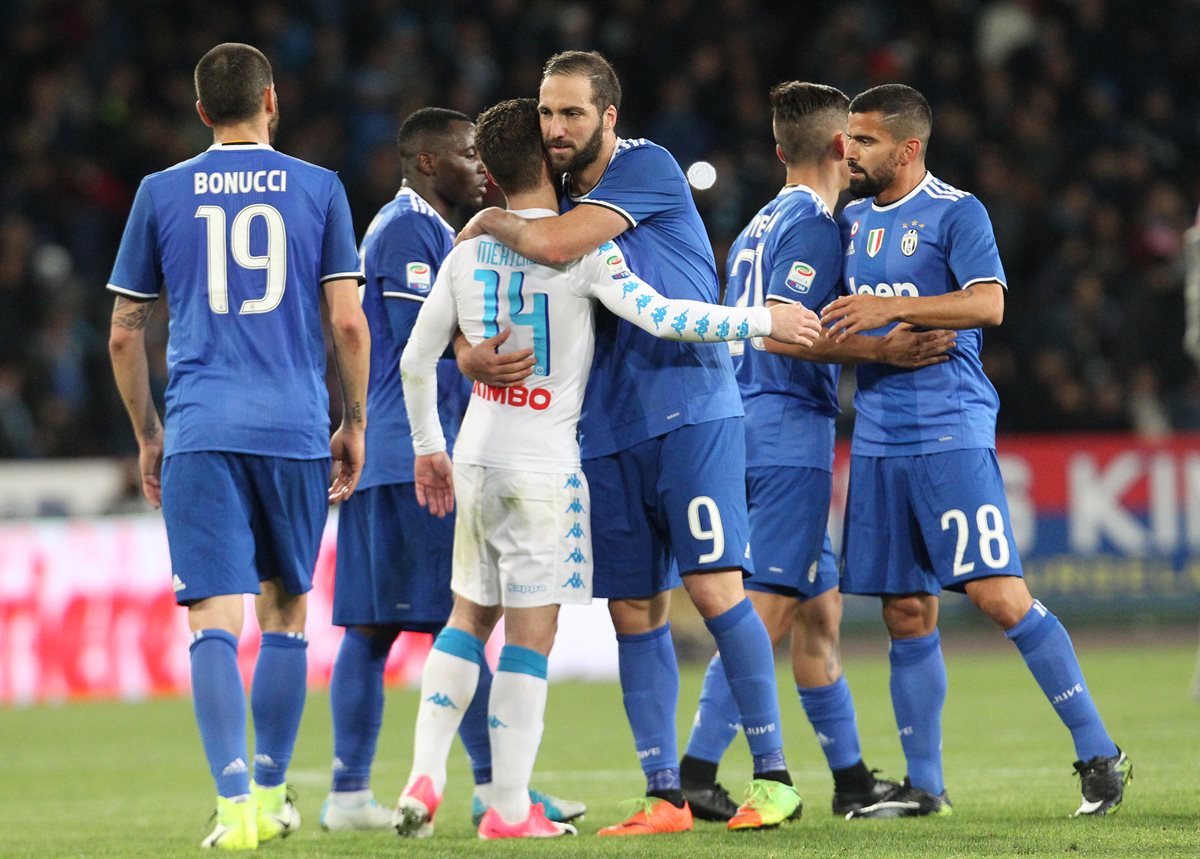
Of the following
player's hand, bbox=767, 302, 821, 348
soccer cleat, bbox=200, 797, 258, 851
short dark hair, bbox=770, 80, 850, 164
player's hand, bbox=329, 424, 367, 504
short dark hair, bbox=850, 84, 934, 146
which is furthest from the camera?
short dark hair, bbox=770, 80, 850, 164

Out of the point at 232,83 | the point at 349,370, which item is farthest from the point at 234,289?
the point at 232,83

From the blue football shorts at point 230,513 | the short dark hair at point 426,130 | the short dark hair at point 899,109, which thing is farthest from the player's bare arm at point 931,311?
the blue football shorts at point 230,513

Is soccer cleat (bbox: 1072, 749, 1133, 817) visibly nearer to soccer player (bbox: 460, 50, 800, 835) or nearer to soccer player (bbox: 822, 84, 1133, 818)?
soccer player (bbox: 822, 84, 1133, 818)

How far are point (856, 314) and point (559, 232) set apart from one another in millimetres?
1081

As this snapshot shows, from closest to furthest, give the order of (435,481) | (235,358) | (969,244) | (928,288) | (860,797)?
1. (235,358)
2. (435,481)
3. (969,244)
4. (928,288)
5. (860,797)

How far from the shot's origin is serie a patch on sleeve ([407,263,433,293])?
266 inches

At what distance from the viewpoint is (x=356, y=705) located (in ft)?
22.0

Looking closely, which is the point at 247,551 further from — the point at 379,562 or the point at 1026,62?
the point at 1026,62

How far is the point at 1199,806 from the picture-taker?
607 centimetres

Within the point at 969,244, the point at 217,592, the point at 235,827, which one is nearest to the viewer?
the point at 235,827

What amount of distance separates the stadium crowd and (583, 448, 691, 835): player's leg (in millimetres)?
9948

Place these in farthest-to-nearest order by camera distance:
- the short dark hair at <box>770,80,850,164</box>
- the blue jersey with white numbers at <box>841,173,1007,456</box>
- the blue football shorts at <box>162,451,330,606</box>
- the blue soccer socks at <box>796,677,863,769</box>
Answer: the short dark hair at <box>770,80,850,164</box> → the blue soccer socks at <box>796,677,863,769</box> → the blue jersey with white numbers at <box>841,173,1007,456</box> → the blue football shorts at <box>162,451,330,606</box>

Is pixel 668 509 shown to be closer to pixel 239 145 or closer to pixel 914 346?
pixel 914 346

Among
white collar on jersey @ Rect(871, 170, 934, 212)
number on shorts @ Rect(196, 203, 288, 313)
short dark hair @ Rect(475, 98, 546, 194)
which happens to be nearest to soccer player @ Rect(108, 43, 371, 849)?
number on shorts @ Rect(196, 203, 288, 313)
